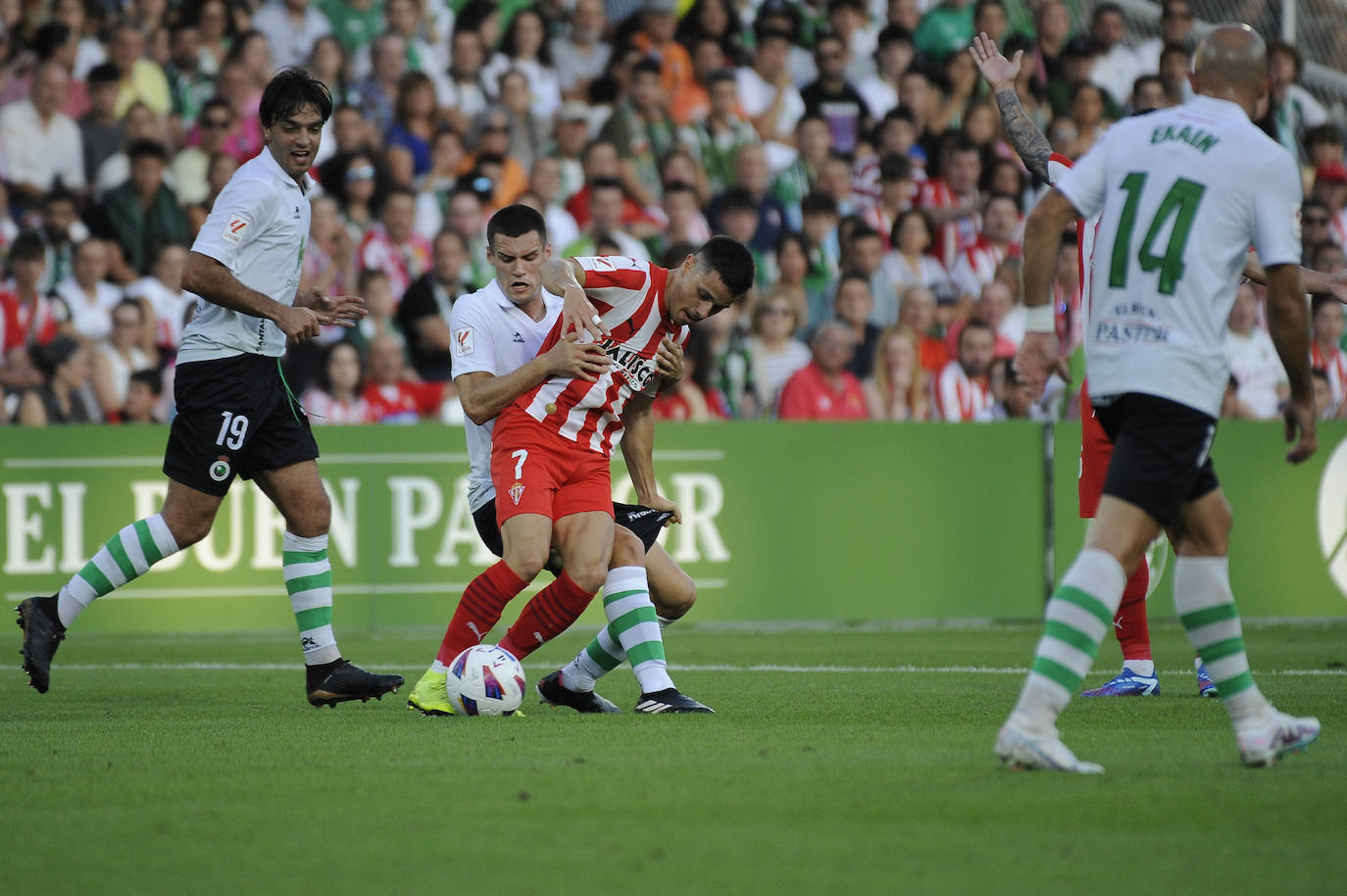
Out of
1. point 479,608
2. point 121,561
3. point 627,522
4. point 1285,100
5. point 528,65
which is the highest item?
point 528,65


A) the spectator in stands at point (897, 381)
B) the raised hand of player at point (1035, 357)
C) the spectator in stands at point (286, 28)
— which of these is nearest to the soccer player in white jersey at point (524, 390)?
the raised hand of player at point (1035, 357)

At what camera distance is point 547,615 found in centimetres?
728

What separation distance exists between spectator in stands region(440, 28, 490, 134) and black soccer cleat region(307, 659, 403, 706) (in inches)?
344

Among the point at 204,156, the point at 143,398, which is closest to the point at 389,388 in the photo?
the point at 143,398

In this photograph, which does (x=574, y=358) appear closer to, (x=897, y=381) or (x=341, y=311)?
(x=341, y=311)

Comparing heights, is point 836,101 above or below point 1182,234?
above

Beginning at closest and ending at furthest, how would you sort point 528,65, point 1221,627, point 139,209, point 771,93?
1. point 1221,627
2. point 139,209
3. point 528,65
4. point 771,93

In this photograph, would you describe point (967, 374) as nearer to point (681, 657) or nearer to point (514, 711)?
point (681, 657)

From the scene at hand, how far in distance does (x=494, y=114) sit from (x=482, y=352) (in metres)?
8.34

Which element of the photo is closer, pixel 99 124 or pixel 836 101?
pixel 99 124

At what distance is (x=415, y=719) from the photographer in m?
6.93

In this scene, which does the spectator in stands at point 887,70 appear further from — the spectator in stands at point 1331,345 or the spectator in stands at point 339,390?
the spectator in stands at point 339,390

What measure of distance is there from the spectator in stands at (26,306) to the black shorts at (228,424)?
5994mm

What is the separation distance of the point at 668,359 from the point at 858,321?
7.56 m
